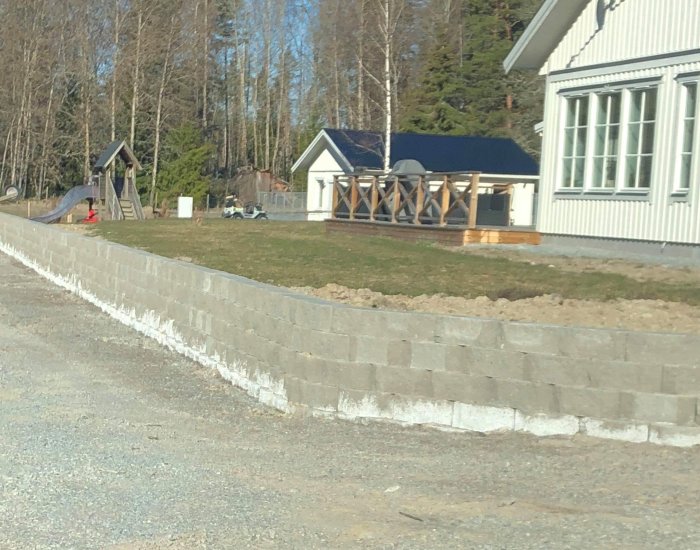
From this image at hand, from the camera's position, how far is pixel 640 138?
1747cm

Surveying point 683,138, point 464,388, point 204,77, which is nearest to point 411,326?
point 464,388

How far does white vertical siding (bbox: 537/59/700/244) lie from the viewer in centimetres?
1641

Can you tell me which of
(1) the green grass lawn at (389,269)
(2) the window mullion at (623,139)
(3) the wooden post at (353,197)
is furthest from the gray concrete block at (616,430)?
(3) the wooden post at (353,197)

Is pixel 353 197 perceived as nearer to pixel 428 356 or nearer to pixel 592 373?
pixel 428 356

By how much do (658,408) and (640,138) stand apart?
11.2 m

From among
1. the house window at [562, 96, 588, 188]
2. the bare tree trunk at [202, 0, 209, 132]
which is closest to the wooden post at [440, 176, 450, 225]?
the house window at [562, 96, 588, 188]

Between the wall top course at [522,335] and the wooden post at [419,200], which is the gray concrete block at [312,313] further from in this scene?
the wooden post at [419,200]

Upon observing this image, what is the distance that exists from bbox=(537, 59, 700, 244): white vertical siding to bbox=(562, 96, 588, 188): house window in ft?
0.67

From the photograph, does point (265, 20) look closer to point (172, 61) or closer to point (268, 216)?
point (172, 61)

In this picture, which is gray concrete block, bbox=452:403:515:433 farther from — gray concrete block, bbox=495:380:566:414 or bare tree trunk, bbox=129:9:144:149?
bare tree trunk, bbox=129:9:144:149

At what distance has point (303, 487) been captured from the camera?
647 cm

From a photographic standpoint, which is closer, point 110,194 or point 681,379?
point 681,379

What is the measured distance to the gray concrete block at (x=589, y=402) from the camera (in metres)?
7.37

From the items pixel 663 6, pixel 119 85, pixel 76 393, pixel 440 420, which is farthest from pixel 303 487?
pixel 119 85
